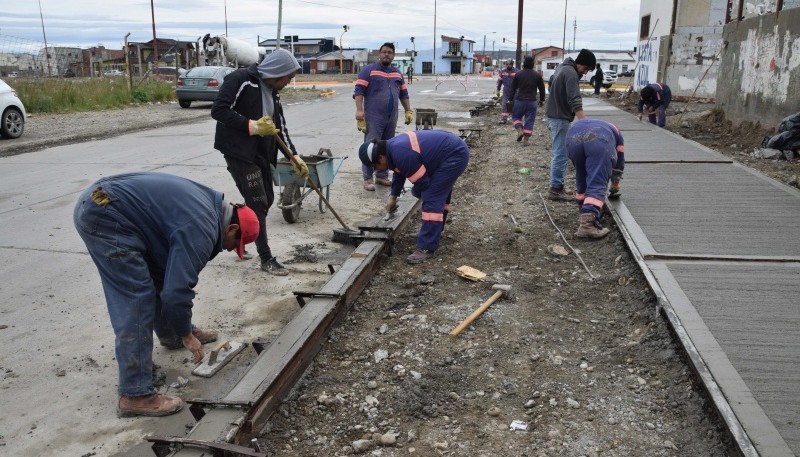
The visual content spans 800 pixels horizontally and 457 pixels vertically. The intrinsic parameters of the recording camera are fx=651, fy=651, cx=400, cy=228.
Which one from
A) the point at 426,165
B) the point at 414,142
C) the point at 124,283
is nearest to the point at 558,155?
the point at 426,165

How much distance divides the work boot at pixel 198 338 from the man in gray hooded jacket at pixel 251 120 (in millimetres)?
1328

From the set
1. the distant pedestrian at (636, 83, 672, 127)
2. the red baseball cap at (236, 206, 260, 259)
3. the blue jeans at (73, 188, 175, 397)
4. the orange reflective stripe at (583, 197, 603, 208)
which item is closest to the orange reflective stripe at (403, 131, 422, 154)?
the orange reflective stripe at (583, 197, 603, 208)

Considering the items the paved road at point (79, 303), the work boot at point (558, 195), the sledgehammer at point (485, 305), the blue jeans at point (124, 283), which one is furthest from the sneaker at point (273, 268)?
the work boot at point (558, 195)

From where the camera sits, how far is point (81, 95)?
19.7m

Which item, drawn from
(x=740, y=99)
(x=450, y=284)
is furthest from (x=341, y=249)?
(x=740, y=99)

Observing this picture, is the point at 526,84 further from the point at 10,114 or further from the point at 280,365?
the point at 280,365

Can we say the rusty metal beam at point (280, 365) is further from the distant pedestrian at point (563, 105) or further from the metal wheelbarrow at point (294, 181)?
the distant pedestrian at point (563, 105)

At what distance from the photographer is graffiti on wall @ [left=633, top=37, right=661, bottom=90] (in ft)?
84.0

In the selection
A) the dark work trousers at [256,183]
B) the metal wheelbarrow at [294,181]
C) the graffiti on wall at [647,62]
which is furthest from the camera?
the graffiti on wall at [647,62]

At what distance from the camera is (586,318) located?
464 centimetres

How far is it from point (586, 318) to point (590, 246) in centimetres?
181

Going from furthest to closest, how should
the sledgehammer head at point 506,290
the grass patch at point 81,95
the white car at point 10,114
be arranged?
the grass patch at point 81,95 → the white car at point 10,114 → the sledgehammer head at point 506,290

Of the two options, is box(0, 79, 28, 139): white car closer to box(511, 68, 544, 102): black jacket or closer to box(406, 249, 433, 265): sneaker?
box(511, 68, 544, 102): black jacket

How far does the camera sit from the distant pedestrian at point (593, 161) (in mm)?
6398
